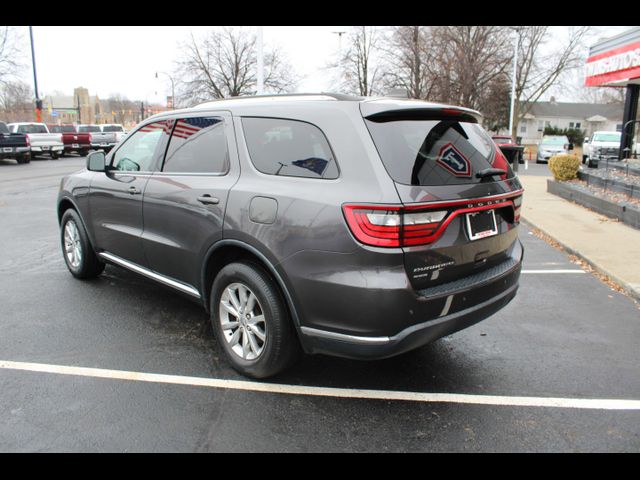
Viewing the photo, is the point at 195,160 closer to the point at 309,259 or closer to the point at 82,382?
the point at 309,259

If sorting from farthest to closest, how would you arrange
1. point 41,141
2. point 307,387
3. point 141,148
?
point 41,141 → point 141,148 → point 307,387

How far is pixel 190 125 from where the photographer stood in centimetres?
390

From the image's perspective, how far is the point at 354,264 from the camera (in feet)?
8.68

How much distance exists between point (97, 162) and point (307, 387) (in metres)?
3.08

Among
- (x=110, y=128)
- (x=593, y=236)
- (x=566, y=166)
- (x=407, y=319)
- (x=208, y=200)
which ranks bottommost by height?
(x=593, y=236)

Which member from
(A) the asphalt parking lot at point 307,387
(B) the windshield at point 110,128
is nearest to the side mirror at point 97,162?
(A) the asphalt parking lot at point 307,387

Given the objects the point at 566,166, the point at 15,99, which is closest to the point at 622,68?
the point at 566,166

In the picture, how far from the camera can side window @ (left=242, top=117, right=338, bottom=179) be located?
9.59ft

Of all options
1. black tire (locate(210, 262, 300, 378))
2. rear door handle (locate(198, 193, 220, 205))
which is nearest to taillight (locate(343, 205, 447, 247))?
black tire (locate(210, 262, 300, 378))

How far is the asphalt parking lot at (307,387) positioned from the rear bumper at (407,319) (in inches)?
18.8

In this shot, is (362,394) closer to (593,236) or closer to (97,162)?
(97,162)

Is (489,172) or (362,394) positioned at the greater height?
(489,172)
